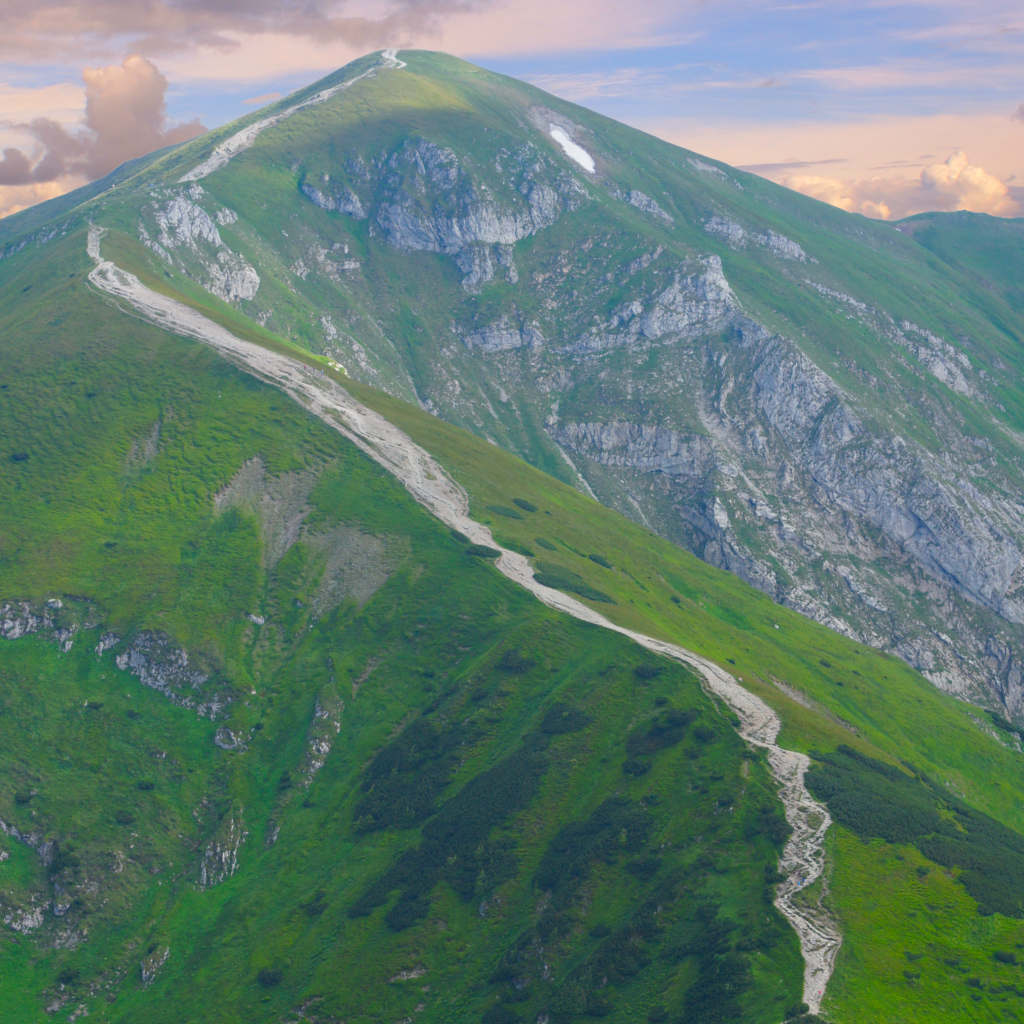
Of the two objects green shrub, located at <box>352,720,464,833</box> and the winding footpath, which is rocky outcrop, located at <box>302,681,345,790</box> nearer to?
green shrub, located at <box>352,720,464,833</box>

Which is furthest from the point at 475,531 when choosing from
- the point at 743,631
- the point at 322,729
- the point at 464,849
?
the point at 464,849

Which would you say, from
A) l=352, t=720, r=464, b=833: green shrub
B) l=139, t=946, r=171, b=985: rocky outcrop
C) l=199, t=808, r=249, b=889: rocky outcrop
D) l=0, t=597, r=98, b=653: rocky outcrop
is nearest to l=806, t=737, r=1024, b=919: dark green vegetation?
l=352, t=720, r=464, b=833: green shrub

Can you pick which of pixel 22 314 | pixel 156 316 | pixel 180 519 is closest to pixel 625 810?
pixel 180 519

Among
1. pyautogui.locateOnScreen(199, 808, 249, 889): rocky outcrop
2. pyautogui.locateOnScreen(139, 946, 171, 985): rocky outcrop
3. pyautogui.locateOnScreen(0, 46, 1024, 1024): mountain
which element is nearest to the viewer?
pyautogui.locateOnScreen(0, 46, 1024, 1024): mountain

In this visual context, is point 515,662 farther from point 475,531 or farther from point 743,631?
point 743,631

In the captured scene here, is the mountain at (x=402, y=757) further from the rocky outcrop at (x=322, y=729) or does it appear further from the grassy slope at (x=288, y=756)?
the rocky outcrop at (x=322, y=729)
